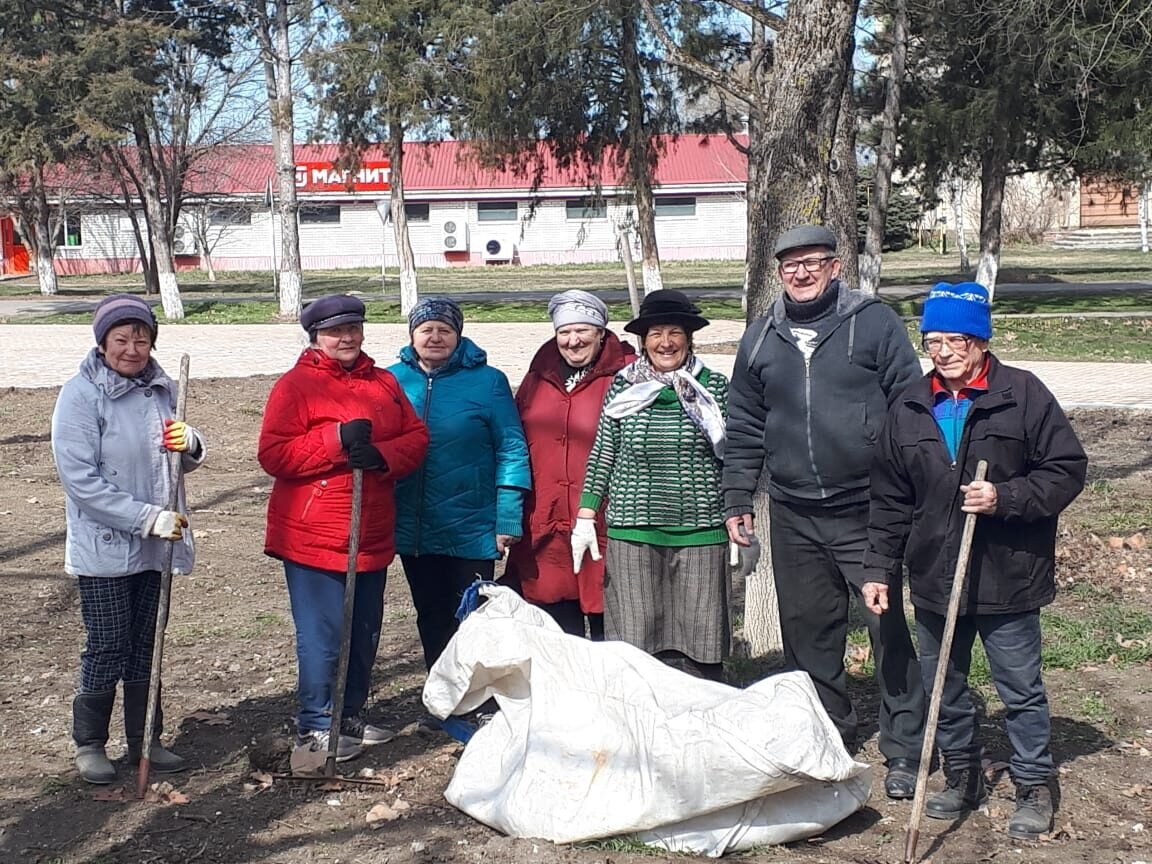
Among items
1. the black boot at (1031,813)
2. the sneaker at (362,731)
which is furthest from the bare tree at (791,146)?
the black boot at (1031,813)

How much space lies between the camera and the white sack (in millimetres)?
3914

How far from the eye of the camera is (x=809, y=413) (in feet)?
14.9

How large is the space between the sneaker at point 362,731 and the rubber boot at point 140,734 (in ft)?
1.82

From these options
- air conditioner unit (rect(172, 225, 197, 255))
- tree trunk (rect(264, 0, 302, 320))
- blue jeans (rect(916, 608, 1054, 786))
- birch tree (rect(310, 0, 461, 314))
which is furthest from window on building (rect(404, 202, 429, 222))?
blue jeans (rect(916, 608, 1054, 786))

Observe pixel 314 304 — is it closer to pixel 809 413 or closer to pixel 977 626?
pixel 809 413

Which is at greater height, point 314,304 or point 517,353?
point 314,304

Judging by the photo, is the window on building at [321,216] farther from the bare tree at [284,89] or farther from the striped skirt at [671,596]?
the striped skirt at [671,596]

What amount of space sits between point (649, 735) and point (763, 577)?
2.01 meters

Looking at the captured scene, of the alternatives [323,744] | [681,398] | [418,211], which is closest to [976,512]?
[681,398]

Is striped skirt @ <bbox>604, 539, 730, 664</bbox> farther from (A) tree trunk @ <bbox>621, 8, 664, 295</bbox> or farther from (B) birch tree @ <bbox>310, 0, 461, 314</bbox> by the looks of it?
(B) birch tree @ <bbox>310, 0, 461, 314</bbox>

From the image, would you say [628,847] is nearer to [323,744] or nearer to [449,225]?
[323,744]

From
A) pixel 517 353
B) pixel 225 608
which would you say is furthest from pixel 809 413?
pixel 517 353

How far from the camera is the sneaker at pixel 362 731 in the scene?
5.03 metres

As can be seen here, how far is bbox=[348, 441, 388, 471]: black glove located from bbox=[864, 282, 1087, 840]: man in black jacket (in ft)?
5.15
